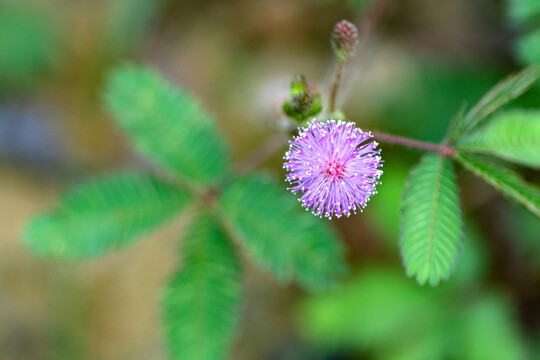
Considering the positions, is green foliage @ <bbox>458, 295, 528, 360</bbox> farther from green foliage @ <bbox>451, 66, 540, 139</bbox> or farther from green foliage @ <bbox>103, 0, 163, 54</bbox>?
green foliage @ <bbox>103, 0, 163, 54</bbox>

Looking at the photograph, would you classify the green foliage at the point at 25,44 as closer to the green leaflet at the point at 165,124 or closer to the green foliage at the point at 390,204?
the green leaflet at the point at 165,124

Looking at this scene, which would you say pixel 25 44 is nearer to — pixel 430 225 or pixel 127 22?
pixel 127 22

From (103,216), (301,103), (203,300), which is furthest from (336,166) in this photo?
(103,216)

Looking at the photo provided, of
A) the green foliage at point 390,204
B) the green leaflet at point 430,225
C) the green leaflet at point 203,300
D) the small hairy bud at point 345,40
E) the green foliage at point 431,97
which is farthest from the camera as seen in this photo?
the green foliage at point 431,97

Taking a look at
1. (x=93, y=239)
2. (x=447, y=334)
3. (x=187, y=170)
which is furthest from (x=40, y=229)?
(x=447, y=334)

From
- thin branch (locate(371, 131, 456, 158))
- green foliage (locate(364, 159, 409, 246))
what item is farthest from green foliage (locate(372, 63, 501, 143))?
thin branch (locate(371, 131, 456, 158))

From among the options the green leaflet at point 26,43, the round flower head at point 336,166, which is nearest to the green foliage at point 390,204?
the round flower head at point 336,166
